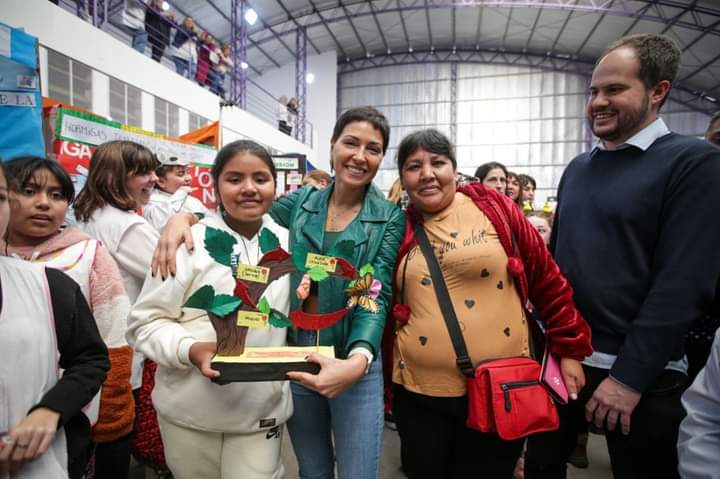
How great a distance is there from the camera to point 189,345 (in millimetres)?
981

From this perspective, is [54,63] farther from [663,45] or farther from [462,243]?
[663,45]

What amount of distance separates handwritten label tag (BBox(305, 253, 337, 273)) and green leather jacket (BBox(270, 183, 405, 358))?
140 millimetres

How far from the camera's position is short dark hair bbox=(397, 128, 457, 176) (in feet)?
4.22

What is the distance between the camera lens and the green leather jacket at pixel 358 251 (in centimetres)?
115

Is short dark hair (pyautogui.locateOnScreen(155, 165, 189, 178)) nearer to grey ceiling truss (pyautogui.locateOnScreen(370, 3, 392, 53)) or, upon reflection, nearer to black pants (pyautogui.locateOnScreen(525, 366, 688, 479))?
black pants (pyautogui.locateOnScreen(525, 366, 688, 479))

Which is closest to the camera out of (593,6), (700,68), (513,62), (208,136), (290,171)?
(208,136)

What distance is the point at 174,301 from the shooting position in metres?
1.03

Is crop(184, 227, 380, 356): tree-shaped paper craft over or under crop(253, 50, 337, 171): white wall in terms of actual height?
under

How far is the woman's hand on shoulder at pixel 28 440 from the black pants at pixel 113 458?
2.25ft

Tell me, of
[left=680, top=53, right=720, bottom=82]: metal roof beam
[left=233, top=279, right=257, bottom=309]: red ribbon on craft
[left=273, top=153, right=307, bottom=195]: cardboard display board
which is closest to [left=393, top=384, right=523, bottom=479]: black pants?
[left=233, top=279, right=257, bottom=309]: red ribbon on craft

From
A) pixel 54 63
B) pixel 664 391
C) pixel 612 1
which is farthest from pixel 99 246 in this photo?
pixel 612 1

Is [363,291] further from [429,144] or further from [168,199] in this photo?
[168,199]

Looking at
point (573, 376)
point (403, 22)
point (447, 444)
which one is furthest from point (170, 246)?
point (403, 22)

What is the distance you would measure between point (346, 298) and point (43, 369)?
2.37 ft
